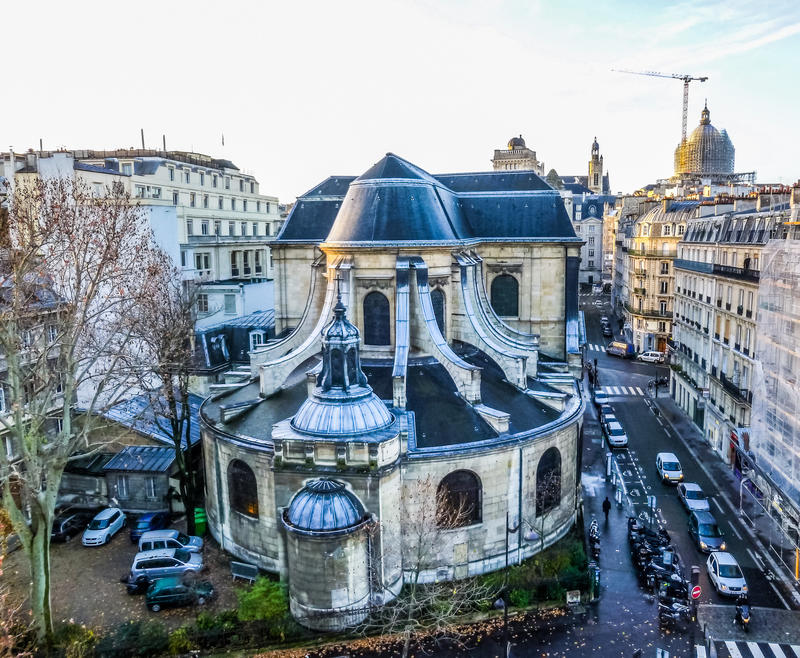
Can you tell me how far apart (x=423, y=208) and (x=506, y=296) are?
1110 cm

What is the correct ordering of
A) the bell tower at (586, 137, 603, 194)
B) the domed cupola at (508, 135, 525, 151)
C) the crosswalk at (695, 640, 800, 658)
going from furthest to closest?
the bell tower at (586, 137, 603, 194), the domed cupola at (508, 135, 525, 151), the crosswalk at (695, 640, 800, 658)

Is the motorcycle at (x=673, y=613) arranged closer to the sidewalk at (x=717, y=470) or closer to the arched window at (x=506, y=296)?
the sidewalk at (x=717, y=470)

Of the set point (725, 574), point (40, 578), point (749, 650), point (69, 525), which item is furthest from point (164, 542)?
point (725, 574)

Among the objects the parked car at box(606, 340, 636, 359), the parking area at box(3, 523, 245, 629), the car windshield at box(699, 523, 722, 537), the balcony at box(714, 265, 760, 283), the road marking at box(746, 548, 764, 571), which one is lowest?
the road marking at box(746, 548, 764, 571)

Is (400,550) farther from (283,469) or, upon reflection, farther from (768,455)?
(768,455)

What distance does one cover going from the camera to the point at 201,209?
197ft

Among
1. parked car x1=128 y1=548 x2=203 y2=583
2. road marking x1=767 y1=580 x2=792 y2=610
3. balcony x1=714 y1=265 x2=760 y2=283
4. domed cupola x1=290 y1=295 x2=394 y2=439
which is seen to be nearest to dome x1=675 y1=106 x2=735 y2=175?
balcony x1=714 y1=265 x2=760 y2=283

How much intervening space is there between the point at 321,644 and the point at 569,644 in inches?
361

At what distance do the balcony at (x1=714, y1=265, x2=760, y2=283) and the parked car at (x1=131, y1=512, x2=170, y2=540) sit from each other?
35207 millimetres

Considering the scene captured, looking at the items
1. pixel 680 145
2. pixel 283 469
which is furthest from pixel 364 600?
pixel 680 145

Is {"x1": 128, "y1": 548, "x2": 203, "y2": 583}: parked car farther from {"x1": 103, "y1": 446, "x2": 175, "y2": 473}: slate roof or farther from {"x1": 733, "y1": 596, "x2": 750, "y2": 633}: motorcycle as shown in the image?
{"x1": 733, "y1": 596, "x2": 750, "y2": 633}: motorcycle

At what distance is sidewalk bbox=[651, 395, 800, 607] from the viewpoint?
29.0 metres

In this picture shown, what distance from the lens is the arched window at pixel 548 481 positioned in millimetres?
29922

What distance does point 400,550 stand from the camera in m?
27.3
